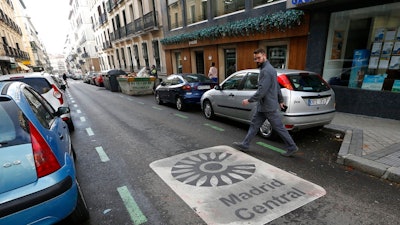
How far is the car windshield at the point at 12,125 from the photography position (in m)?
2.06

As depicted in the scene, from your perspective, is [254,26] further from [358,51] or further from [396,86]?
[396,86]

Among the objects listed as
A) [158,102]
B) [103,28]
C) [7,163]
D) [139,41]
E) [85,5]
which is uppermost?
[85,5]

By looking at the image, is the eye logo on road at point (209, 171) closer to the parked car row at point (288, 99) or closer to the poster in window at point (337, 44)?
the parked car row at point (288, 99)

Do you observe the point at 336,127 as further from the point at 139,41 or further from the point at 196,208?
the point at 139,41

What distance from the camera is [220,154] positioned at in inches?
177

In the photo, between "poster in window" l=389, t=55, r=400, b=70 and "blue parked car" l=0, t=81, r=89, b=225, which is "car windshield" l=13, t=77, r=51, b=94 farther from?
"poster in window" l=389, t=55, r=400, b=70

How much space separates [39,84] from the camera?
6.11 meters

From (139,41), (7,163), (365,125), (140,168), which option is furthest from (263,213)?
(139,41)

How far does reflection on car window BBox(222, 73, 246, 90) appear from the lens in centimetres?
596

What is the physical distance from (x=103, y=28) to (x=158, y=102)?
3134cm

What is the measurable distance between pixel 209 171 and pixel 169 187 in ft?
2.51

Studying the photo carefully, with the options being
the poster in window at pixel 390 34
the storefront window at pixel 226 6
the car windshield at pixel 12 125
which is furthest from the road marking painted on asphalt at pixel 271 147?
the storefront window at pixel 226 6

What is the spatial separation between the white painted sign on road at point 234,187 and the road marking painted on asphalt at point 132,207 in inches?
23.1

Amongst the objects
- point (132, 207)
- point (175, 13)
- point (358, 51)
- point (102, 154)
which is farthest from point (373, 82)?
point (175, 13)
